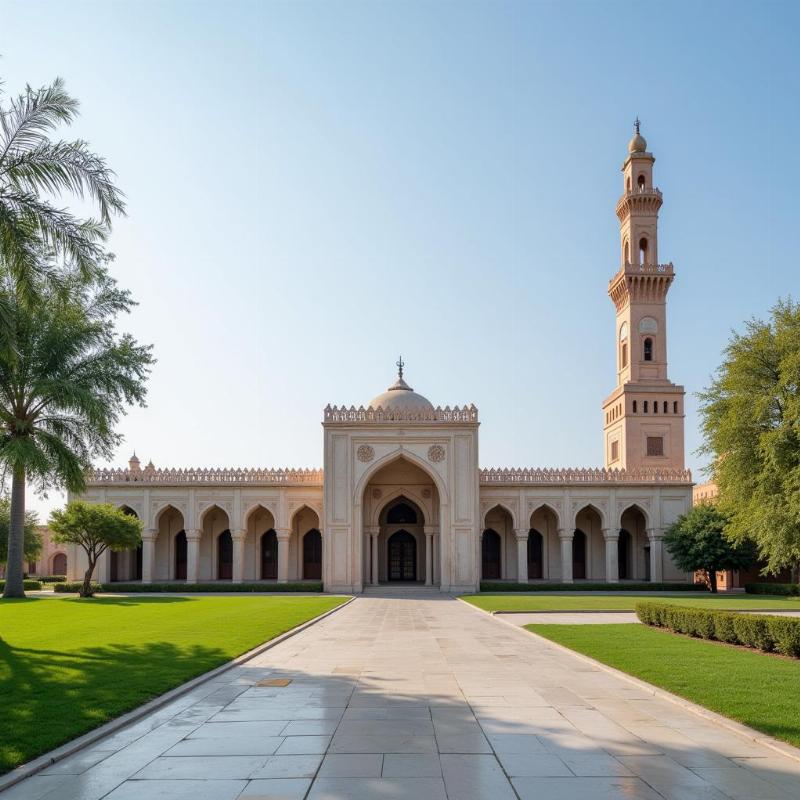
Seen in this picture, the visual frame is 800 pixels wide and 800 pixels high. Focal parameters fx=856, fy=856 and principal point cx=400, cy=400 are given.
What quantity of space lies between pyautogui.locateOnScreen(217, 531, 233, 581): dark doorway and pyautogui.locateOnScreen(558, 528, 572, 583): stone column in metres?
16.9

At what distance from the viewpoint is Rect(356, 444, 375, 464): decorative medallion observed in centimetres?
3941

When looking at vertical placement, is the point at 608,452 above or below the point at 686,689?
above

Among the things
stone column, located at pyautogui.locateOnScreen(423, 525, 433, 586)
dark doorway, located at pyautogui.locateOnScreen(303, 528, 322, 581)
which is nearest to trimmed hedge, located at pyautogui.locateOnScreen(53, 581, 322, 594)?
dark doorway, located at pyautogui.locateOnScreen(303, 528, 322, 581)

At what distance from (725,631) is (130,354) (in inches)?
718

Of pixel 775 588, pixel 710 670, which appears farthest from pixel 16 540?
pixel 775 588

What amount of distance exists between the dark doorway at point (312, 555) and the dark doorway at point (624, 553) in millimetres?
15629

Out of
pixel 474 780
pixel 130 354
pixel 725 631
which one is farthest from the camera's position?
pixel 130 354

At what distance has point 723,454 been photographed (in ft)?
94.1

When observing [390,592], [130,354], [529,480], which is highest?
[130,354]

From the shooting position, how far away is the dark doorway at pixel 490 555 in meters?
44.8

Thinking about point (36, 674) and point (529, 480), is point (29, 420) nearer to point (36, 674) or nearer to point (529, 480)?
point (36, 674)

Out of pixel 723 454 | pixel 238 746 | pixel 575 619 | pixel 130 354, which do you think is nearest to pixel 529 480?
pixel 723 454

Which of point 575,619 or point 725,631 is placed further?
point 575,619

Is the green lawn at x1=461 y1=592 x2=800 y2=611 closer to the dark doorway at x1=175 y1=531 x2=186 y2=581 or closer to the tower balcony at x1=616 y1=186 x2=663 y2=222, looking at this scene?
the dark doorway at x1=175 y1=531 x2=186 y2=581
